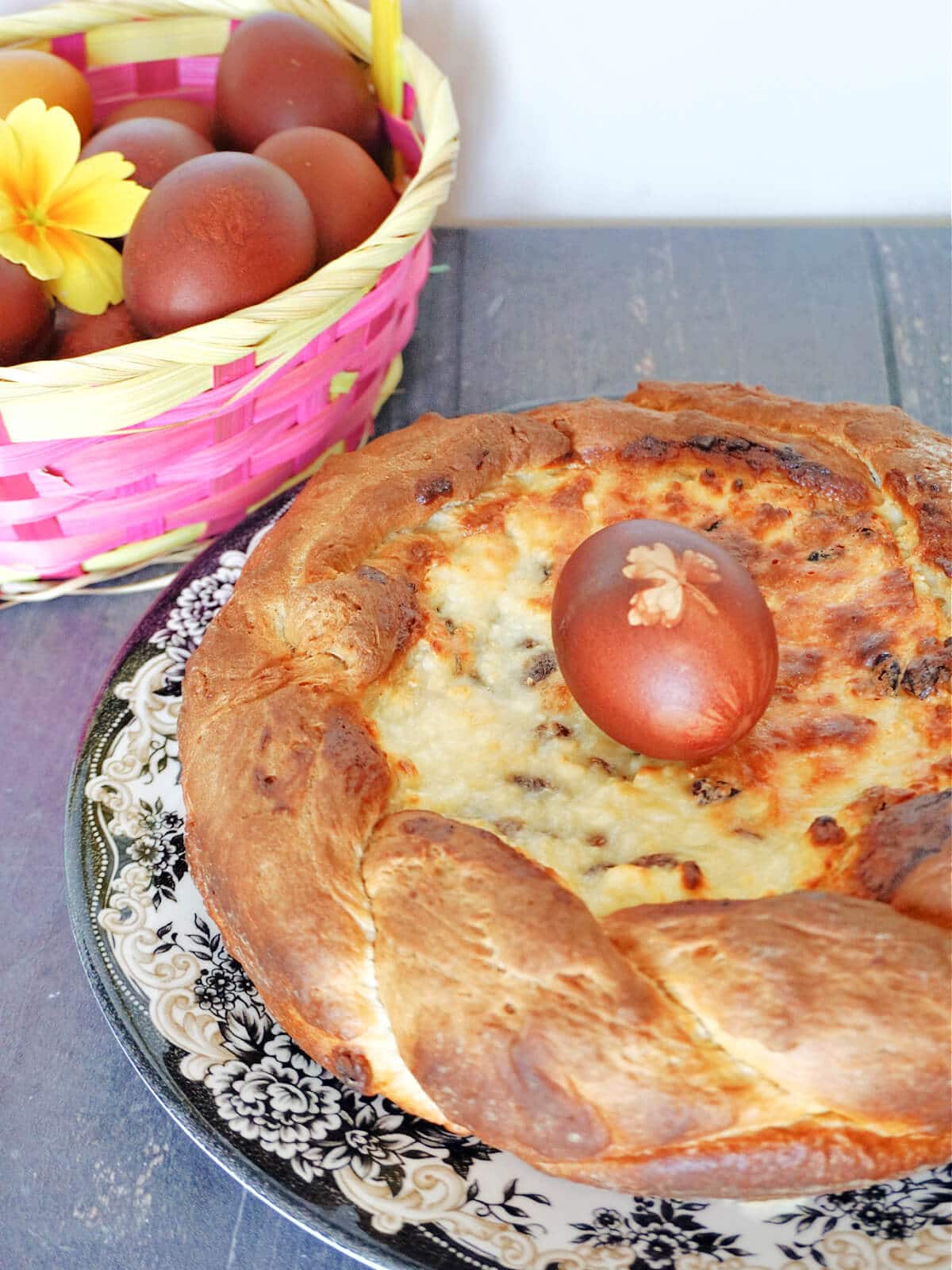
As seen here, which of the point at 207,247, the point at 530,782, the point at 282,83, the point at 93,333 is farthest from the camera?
the point at 282,83

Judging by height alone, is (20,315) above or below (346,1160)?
above

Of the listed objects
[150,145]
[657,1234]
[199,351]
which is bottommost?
[657,1234]

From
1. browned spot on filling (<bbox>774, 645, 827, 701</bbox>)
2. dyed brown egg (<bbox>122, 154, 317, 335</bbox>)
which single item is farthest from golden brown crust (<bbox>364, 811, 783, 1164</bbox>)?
dyed brown egg (<bbox>122, 154, 317, 335</bbox>)

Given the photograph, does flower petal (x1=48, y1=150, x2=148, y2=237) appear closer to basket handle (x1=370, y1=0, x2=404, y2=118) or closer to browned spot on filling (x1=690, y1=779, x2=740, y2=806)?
basket handle (x1=370, y1=0, x2=404, y2=118)

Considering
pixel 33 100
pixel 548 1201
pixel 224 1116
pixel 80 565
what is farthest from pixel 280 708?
pixel 33 100

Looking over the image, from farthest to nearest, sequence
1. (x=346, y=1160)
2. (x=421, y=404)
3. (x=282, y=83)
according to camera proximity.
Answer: (x=421, y=404)
(x=282, y=83)
(x=346, y=1160)

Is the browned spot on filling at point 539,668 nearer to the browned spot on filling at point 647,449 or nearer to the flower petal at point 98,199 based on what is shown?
the browned spot on filling at point 647,449

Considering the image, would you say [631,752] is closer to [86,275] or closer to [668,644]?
[668,644]

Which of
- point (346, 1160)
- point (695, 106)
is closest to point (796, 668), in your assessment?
point (346, 1160)
